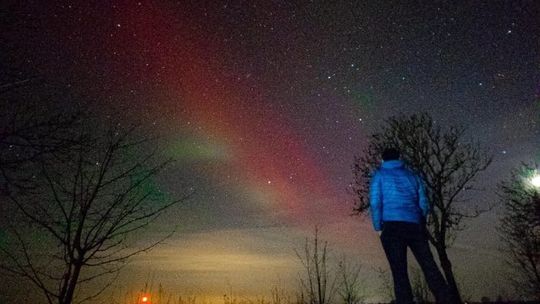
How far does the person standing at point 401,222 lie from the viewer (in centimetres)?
388

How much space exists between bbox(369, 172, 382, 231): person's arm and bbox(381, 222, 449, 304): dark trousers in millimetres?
127

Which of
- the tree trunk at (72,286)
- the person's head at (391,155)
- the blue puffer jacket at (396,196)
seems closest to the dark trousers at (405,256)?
the blue puffer jacket at (396,196)

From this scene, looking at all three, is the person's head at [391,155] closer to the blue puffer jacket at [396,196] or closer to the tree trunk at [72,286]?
the blue puffer jacket at [396,196]

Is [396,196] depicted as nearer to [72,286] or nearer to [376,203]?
[376,203]

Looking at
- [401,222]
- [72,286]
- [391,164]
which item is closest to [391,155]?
[391,164]

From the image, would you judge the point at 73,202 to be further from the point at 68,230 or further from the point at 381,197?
the point at 381,197

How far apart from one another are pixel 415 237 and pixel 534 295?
2755cm

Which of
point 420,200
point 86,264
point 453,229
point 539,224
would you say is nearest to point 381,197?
point 420,200

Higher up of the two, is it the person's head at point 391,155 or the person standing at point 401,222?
the person's head at point 391,155

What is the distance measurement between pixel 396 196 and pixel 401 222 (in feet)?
1.07

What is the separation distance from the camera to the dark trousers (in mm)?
3826

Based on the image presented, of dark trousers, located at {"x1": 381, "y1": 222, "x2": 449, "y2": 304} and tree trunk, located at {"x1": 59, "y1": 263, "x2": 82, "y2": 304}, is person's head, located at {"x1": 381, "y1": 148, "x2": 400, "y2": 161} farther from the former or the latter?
tree trunk, located at {"x1": 59, "y1": 263, "x2": 82, "y2": 304}

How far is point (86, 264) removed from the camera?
4324 mm

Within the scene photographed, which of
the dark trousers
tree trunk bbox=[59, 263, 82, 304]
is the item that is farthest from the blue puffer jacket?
tree trunk bbox=[59, 263, 82, 304]
